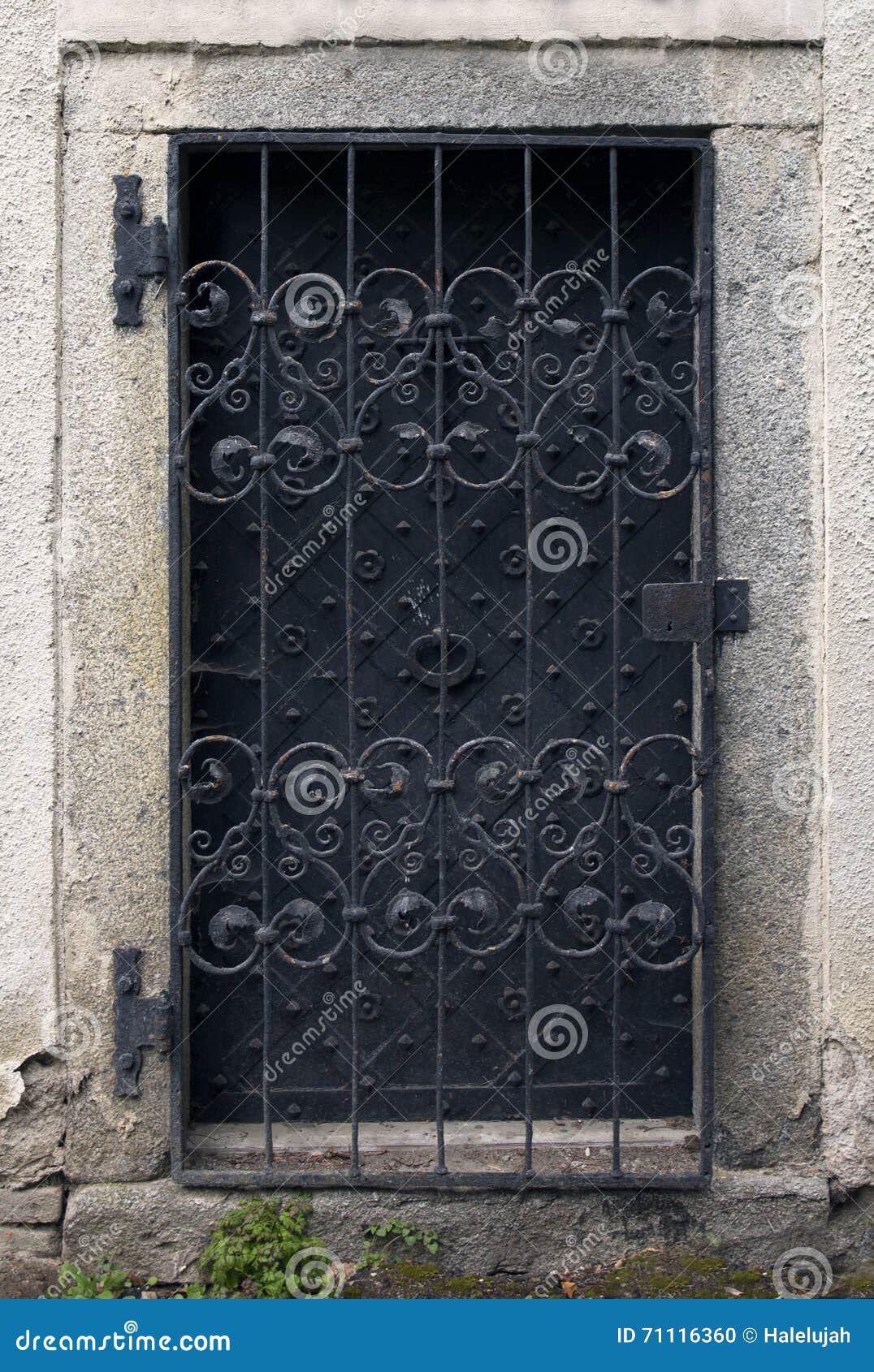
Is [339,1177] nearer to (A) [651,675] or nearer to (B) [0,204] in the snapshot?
(A) [651,675]

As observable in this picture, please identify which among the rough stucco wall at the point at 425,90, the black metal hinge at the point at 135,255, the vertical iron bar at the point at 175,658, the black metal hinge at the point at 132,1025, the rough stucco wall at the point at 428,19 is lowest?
the black metal hinge at the point at 132,1025

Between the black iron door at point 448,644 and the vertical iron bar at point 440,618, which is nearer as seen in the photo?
the vertical iron bar at point 440,618

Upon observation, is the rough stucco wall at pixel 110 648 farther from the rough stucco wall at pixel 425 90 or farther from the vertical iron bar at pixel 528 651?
the vertical iron bar at pixel 528 651

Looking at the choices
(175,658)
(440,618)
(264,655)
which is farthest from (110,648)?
(440,618)

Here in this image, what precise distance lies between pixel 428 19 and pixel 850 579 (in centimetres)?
177

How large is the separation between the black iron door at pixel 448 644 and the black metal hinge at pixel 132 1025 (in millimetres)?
94

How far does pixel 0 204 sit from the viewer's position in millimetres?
2771

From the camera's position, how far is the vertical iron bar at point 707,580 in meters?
2.79

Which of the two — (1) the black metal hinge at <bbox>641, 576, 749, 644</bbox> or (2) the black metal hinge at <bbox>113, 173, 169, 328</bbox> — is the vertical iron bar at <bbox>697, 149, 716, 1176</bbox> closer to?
(1) the black metal hinge at <bbox>641, 576, 749, 644</bbox>

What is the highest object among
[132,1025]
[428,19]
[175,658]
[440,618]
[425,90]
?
[428,19]

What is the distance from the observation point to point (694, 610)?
2.80m

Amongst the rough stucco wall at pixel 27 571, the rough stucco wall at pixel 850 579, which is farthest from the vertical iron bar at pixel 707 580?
the rough stucco wall at pixel 27 571

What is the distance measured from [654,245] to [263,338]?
1099 millimetres

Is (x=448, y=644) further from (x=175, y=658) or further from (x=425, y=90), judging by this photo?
(x=425, y=90)
